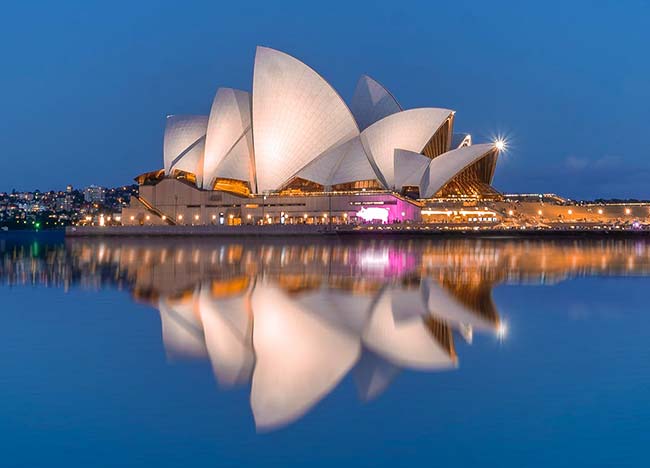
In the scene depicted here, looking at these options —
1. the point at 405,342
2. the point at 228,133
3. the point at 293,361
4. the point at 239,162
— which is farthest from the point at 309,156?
the point at 293,361

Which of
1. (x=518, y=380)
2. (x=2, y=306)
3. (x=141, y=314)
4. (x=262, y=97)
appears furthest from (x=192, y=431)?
(x=262, y=97)

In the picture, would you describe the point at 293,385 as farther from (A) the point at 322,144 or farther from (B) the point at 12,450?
(A) the point at 322,144

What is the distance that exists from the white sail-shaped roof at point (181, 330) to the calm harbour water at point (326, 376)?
64mm

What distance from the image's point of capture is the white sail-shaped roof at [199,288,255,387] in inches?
367

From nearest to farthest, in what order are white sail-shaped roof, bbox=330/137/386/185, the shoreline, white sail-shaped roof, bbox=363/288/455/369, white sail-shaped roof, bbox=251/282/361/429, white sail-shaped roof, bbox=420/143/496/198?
1. white sail-shaped roof, bbox=251/282/361/429
2. white sail-shaped roof, bbox=363/288/455/369
3. the shoreline
4. white sail-shaped roof, bbox=420/143/496/198
5. white sail-shaped roof, bbox=330/137/386/185

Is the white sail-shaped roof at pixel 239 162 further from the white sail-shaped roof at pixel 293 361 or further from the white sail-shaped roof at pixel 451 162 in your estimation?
the white sail-shaped roof at pixel 293 361

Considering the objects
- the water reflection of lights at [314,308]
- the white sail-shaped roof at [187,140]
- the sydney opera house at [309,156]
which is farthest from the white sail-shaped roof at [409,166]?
the water reflection of lights at [314,308]

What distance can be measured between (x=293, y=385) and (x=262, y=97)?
4527cm

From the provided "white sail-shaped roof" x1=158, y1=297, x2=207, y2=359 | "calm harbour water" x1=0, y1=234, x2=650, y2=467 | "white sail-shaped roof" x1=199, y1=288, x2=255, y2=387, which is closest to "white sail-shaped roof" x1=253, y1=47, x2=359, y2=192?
"calm harbour water" x1=0, y1=234, x2=650, y2=467

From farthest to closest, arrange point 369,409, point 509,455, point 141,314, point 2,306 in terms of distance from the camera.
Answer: point 2,306 → point 141,314 → point 369,409 → point 509,455

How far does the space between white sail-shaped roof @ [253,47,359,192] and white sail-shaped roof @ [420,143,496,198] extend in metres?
6.18

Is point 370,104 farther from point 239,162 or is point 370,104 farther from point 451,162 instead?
point 239,162

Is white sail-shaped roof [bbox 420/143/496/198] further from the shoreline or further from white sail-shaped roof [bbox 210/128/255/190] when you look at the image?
white sail-shaped roof [bbox 210/128/255/190]

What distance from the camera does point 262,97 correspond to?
172 feet
